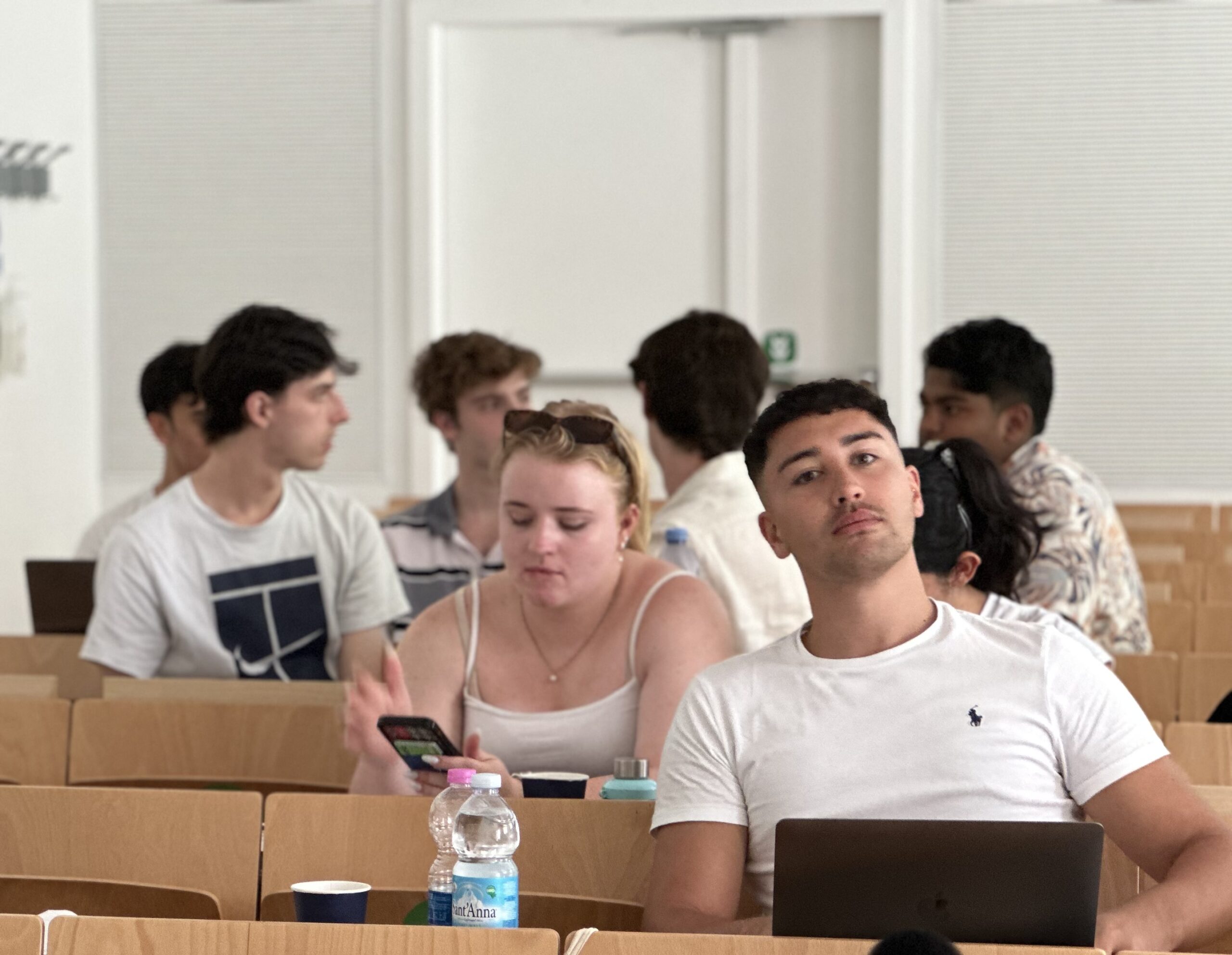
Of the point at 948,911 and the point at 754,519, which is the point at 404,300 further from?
the point at 948,911

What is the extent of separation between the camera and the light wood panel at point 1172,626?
4484 millimetres

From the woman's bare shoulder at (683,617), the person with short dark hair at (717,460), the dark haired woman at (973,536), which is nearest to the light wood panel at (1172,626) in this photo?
the person with short dark hair at (717,460)

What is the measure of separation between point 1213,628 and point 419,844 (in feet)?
9.50

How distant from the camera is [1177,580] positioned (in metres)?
5.35

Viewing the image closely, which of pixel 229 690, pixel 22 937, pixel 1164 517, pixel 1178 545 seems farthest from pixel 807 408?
pixel 1164 517

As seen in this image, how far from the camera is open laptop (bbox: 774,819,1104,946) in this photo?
1689 millimetres

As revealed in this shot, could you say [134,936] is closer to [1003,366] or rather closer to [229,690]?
[229,690]

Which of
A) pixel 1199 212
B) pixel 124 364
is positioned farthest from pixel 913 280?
pixel 124 364

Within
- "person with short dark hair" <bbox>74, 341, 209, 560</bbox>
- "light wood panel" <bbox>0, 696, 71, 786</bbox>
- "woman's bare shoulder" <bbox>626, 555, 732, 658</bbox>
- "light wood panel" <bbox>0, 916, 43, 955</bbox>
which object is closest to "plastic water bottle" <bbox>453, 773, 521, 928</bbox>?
"light wood panel" <bbox>0, 916, 43, 955</bbox>

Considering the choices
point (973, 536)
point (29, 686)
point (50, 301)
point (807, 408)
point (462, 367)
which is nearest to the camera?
point (807, 408)

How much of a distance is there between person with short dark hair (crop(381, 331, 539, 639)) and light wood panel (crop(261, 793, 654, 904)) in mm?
2029

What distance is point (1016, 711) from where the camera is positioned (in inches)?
80.9

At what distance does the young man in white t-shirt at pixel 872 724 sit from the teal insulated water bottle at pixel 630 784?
263 millimetres

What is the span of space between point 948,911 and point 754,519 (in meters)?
1.68
